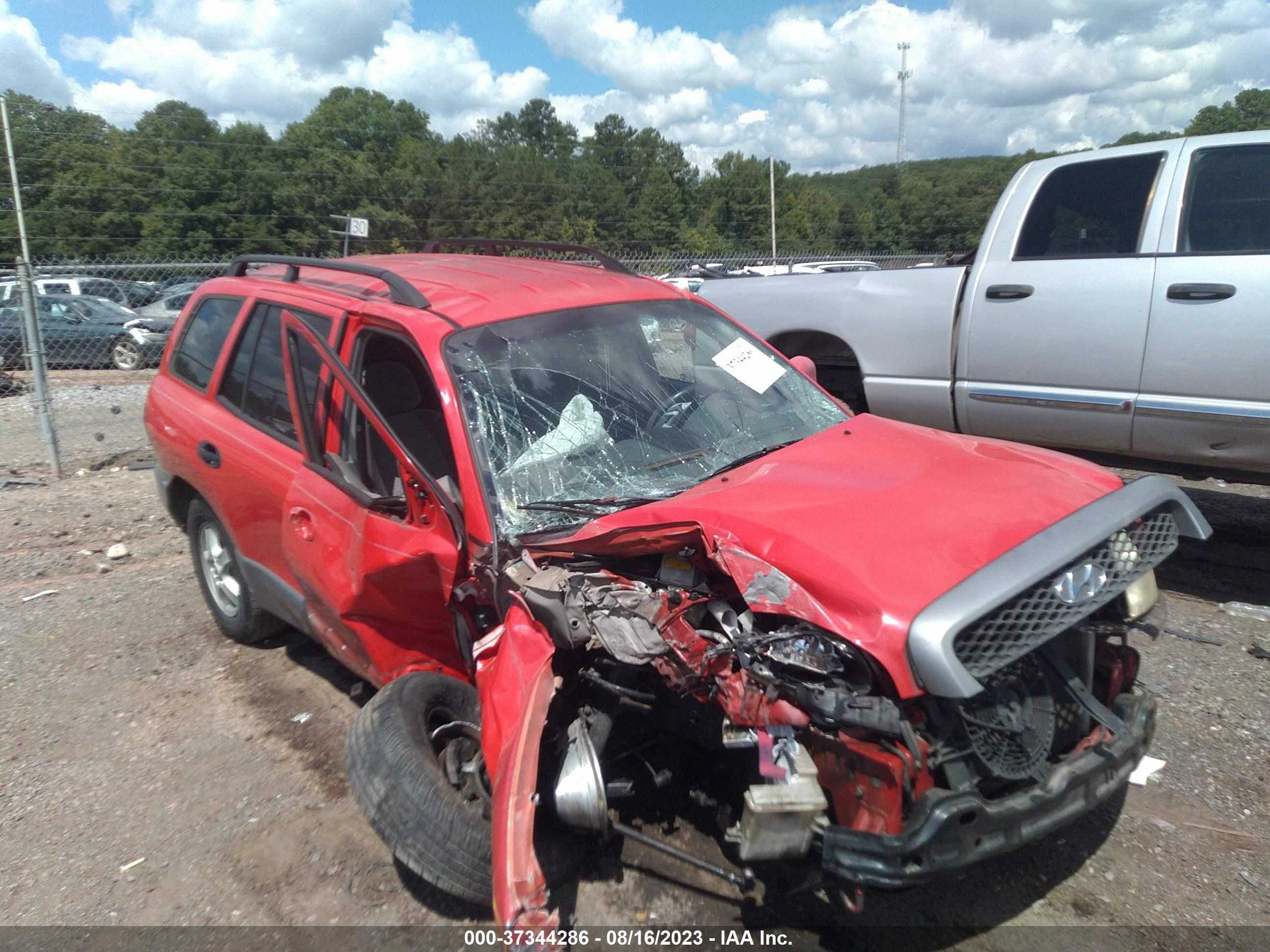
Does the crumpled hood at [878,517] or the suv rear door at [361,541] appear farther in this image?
the suv rear door at [361,541]

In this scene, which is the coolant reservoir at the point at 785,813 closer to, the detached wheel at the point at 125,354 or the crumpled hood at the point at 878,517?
the crumpled hood at the point at 878,517

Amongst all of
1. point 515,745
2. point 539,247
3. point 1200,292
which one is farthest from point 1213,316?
point 515,745

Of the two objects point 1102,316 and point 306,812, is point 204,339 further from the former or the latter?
point 1102,316

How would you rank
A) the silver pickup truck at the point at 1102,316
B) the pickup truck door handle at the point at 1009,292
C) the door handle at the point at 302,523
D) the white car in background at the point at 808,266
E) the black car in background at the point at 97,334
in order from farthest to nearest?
the black car in background at the point at 97,334 < the white car in background at the point at 808,266 < the pickup truck door handle at the point at 1009,292 < the silver pickup truck at the point at 1102,316 < the door handle at the point at 302,523

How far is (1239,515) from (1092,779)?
456 centimetres

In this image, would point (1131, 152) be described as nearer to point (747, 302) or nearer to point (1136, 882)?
point (747, 302)

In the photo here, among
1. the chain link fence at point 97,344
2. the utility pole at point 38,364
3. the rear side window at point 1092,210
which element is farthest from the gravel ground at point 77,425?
the rear side window at point 1092,210

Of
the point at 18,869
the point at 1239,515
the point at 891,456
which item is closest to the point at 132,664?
the point at 18,869

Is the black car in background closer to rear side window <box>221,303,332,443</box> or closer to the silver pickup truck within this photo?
rear side window <box>221,303,332,443</box>

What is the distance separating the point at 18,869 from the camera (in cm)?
310

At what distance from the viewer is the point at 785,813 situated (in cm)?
215

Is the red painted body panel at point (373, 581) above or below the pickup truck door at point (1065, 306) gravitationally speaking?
below

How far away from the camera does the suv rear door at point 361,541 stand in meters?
2.95

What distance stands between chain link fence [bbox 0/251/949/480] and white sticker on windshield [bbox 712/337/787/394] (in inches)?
132
